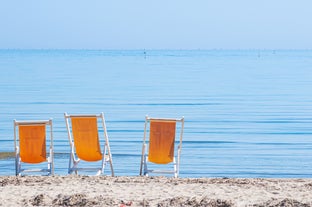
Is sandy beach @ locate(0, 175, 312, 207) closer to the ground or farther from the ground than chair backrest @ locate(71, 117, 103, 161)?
closer to the ground

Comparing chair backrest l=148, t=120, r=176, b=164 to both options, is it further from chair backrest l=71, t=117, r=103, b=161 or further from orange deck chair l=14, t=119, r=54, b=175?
orange deck chair l=14, t=119, r=54, b=175

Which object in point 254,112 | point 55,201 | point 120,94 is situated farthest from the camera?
point 120,94

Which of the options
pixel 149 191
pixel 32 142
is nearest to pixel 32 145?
pixel 32 142

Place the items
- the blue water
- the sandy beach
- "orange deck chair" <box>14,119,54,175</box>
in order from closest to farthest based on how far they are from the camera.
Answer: the sandy beach < "orange deck chair" <box>14,119,54,175</box> < the blue water

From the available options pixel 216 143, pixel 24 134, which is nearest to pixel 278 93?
pixel 216 143

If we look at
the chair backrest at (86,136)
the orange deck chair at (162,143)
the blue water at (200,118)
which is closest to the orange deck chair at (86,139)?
the chair backrest at (86,136)

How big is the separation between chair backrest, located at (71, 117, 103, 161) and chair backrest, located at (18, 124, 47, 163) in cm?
34

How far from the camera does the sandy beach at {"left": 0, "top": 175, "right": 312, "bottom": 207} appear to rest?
19.6ft

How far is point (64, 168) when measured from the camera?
33.7ft

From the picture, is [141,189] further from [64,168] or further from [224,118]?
[224,118]

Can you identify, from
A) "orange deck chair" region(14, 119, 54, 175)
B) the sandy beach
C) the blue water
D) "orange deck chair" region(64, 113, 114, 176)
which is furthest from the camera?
the blue water

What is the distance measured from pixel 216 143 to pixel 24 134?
6074mm

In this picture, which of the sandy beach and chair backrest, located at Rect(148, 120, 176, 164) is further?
chair backrest, located at Rect(148, 120, 176, 164)

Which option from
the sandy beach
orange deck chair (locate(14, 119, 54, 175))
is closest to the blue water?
orange deck chair (locate(14, 119, 54, 175))
